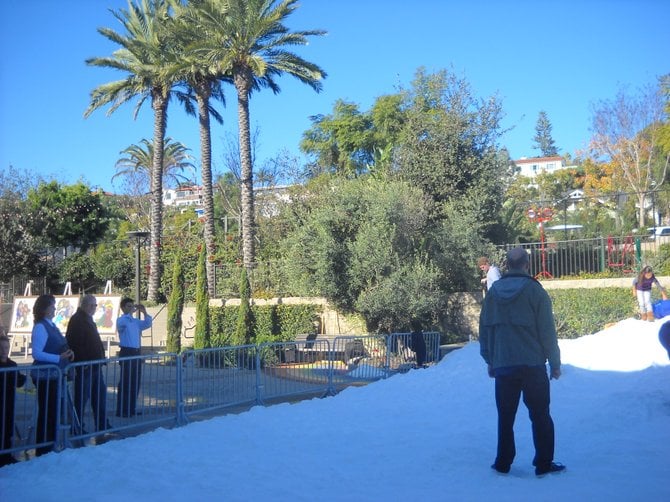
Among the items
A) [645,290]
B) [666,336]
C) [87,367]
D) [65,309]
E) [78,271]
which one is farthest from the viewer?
[78,271]

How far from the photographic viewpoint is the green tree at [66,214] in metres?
32.6

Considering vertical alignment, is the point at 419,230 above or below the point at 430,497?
above

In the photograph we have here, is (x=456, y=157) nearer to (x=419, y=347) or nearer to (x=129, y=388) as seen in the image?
(x=419, y=347)

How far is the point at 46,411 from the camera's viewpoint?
737cm

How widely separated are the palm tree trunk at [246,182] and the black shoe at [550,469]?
18634mm

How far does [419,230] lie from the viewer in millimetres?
20578

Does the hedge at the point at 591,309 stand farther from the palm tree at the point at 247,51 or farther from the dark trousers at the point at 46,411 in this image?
the dark trousers at the point at 46,411

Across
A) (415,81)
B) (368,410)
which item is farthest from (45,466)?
(415,81)

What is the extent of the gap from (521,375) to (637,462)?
4.88 ft

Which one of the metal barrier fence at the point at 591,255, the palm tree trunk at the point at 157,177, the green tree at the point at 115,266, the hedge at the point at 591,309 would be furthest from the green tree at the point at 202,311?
the green tree at the point at 115,266

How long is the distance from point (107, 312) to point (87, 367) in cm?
1301

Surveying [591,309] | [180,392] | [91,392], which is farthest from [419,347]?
[91,392]

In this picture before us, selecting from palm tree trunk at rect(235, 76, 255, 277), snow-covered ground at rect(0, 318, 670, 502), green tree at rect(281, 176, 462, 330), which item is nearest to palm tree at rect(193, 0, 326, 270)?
palm tree trunk at rect(235, 76, 255, 277)

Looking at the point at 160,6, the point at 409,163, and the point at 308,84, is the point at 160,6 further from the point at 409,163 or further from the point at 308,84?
the point at 409,163
